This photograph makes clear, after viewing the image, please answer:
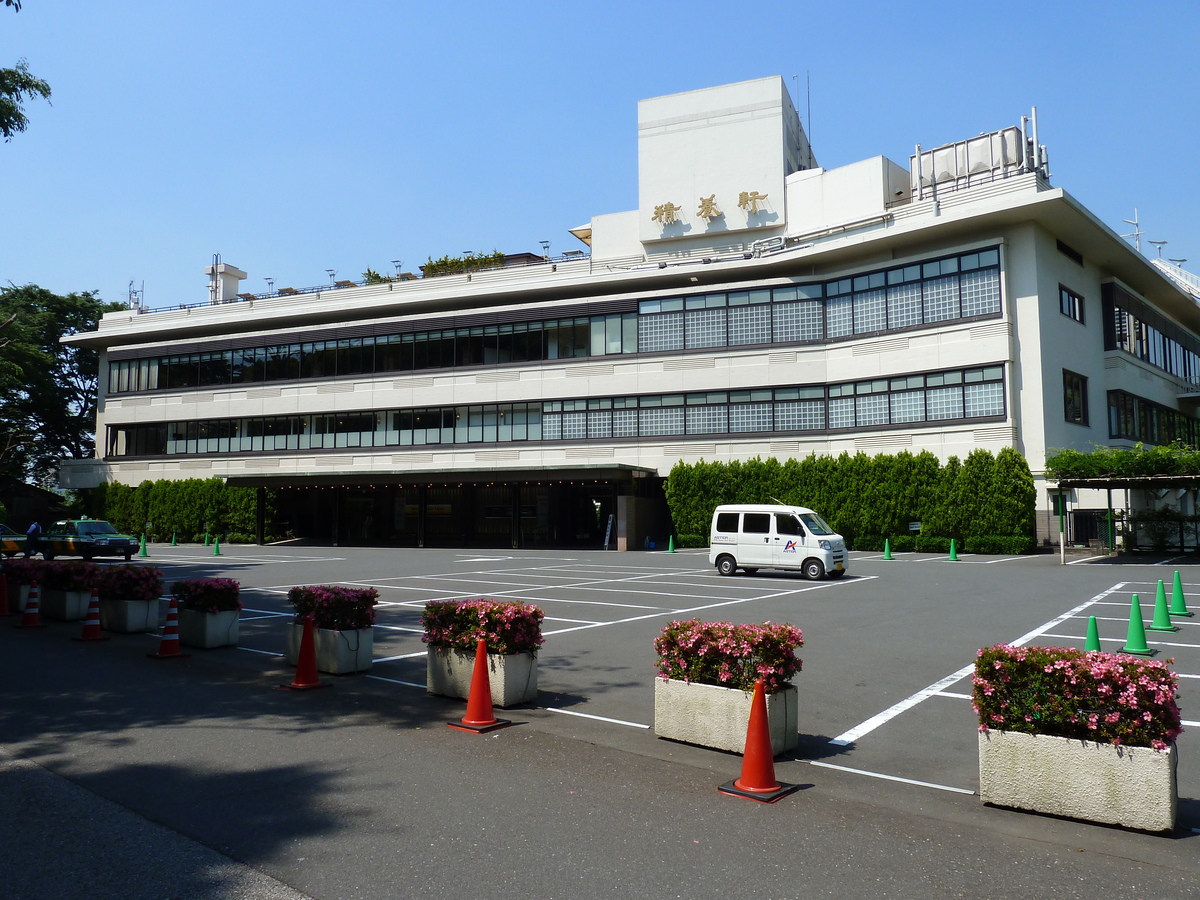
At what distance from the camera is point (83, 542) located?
3225cm

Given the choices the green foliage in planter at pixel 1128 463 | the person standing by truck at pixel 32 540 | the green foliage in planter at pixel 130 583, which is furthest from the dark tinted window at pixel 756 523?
the person standing by truck at pixel 32 540

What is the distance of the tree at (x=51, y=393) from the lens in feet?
192

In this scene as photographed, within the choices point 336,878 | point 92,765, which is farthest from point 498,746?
point 92,765

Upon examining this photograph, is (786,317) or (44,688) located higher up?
(786,317)

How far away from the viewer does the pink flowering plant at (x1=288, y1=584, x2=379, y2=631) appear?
10391mm

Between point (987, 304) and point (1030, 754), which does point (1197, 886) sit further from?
point (987, 304)

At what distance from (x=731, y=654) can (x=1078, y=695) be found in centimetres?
251

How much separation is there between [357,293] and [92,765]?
45.8 meters

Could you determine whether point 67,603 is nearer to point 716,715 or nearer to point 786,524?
point 716,715

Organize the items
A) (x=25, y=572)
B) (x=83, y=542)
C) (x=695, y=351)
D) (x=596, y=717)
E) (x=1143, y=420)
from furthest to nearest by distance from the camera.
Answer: (x=1143, y=420)
(x=695, y=351)
(x=83, y=542)
(x=25, y=572)
(x=596, y=717)

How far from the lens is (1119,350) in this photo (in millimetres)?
39688

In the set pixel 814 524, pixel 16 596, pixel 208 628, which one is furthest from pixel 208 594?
pixel 814 524

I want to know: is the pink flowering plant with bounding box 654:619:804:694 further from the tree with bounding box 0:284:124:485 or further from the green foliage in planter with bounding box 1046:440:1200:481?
the tree with bounding box 0:284:124:485

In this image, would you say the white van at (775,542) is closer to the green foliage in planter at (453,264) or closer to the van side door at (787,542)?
the van side door at (787,542)
